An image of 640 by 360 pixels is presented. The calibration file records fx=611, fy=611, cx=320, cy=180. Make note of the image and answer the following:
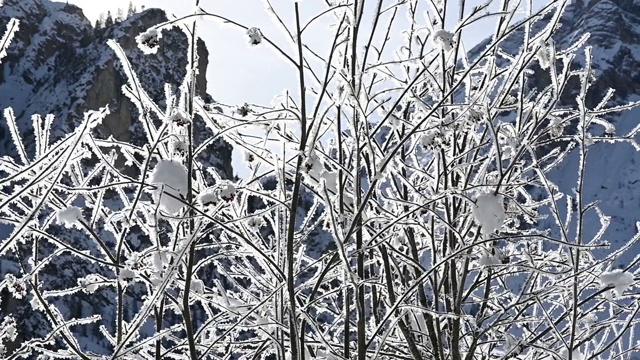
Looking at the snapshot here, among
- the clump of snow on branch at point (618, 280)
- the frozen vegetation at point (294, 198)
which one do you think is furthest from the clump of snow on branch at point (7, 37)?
the clump of snow on branch at point (618, 280)

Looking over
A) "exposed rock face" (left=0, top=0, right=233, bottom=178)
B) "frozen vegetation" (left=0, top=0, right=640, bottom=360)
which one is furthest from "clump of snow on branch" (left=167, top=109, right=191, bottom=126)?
"exposed rock face" (left=0, top=0, right=233, bottom=178)

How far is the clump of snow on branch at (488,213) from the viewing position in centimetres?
162

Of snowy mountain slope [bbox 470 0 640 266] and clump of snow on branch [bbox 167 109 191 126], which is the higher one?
snowy mountain slope [bbox 470 0 640 266]

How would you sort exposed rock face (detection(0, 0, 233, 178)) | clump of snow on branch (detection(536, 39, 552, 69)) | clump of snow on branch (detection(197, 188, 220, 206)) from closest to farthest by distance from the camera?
clump of snow on branch (detection(197, 188, 220, 206)) < clump of snow on branch (detection(536, 39, 552, 69)) < exposed rock face (detection(0, 0, 233, 178))

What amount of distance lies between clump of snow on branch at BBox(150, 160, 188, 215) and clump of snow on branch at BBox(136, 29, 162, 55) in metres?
0.33

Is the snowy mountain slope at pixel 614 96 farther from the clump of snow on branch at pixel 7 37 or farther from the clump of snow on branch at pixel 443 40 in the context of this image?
the clump of snow on branch at pixel 7 37

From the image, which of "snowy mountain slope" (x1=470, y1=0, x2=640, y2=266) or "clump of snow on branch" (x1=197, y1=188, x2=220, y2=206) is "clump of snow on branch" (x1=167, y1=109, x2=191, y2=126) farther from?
"snowy mountain slope" (x1=470, y1=0, x2=640, y2=266)

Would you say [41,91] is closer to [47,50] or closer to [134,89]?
[47,50]

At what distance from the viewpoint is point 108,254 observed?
1761 mm

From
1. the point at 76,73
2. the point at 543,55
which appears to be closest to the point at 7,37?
the point at 543,55

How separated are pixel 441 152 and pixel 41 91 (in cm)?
6709

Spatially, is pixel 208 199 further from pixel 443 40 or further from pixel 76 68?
pixel 76 68

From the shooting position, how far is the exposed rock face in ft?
188

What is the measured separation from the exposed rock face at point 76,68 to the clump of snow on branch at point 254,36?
5449 centimetres
